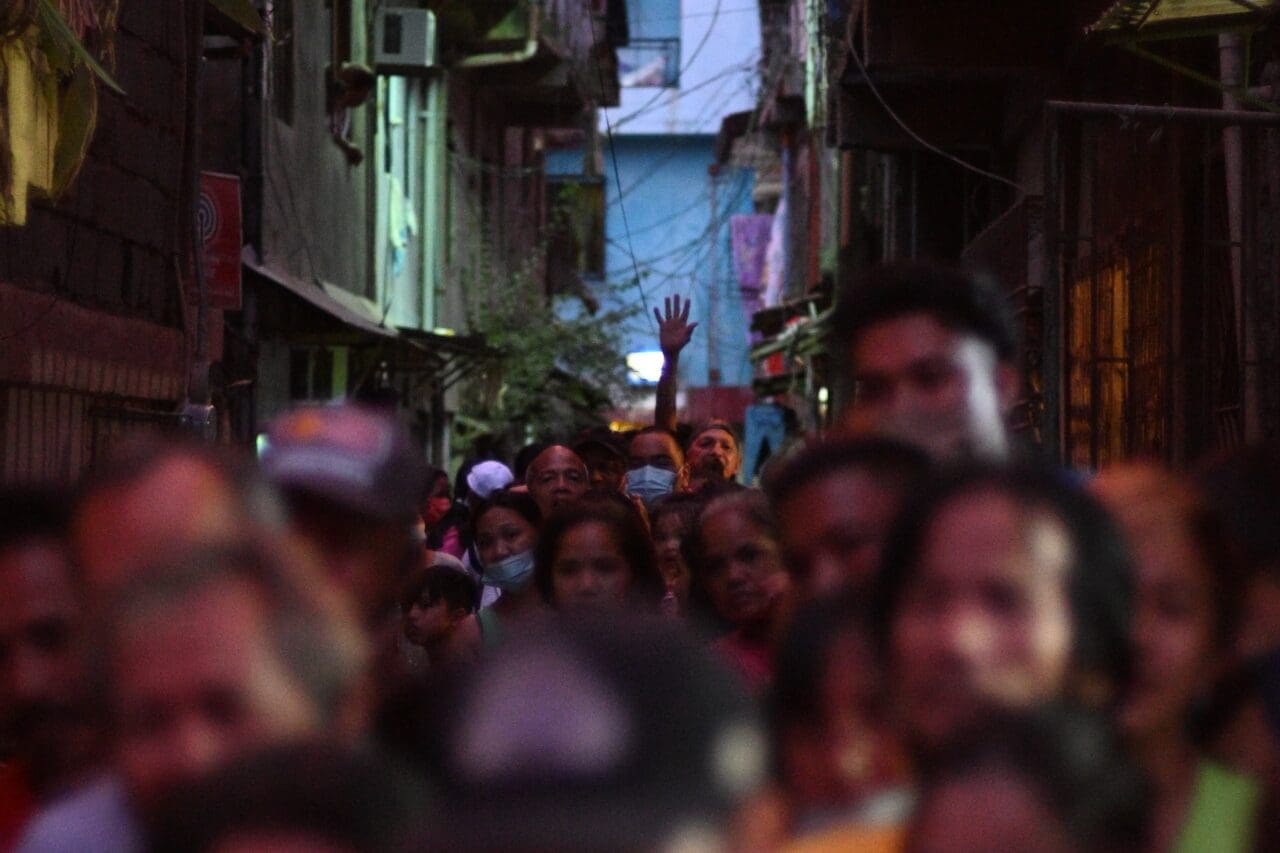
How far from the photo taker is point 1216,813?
2246 millimetres

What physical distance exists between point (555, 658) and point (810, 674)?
1.66ft

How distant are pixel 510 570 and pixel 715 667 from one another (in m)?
5.00

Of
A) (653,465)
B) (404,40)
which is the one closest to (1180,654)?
(653,465)

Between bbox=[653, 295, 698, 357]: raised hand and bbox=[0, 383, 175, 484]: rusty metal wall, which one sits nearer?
bbox=[0, 383, 175, 484]: rusty metal wall

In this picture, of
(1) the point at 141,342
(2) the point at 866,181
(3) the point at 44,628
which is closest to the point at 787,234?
(2) the point at 866,181

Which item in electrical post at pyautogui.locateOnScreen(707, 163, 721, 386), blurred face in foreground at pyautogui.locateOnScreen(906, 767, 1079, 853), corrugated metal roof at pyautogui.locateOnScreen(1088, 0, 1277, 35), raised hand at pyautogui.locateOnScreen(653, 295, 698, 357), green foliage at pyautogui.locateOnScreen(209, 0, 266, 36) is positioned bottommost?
blurred face in foreground at pyautogui.locateOnScreen(906, 767, 1079, 853)

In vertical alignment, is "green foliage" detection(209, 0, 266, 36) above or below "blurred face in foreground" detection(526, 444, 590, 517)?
above

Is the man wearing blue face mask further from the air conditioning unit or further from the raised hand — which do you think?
the air conditioning unit

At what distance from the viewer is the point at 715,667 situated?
1.90m

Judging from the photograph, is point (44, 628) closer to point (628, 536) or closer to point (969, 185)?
point (628, 536)

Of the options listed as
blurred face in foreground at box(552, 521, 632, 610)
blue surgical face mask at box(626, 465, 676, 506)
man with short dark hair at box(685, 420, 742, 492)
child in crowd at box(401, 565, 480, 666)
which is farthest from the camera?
man with short dark hair at box(685, 420, 742, 492)

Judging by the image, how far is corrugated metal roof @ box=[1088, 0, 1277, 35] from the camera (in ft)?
23.4

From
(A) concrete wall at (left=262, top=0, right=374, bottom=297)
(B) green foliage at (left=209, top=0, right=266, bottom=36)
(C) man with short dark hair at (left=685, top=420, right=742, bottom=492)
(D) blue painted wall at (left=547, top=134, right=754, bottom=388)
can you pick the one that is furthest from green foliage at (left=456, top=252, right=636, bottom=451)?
(C) man with short dark hair at (left=685, top=420, right=742, bottom=492)

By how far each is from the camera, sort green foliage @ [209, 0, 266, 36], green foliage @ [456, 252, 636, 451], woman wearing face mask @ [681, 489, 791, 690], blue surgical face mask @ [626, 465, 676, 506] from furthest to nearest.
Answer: green foliage @ [456, 252, 636, 451], green foliage @ [209, 0, 266, 36], blue surgical face mask @ [626, 465, 676, 506], woman wearing face mask @ [681, 489, 791, 690]
